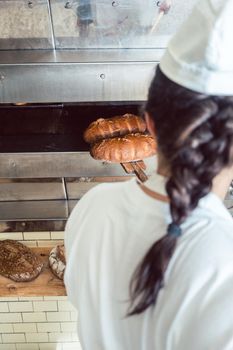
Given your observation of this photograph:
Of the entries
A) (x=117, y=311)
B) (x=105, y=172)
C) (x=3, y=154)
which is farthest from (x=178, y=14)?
(x=117, y=311)

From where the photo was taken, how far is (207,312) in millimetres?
635

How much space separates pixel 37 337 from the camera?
2221mm

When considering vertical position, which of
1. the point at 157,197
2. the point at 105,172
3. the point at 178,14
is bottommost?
the point at 105,172

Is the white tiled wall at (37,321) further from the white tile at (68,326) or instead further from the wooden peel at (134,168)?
the wooden peel at (134,168)

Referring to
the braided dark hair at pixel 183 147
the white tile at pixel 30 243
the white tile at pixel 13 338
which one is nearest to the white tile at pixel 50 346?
the white tile at pixel 13 338

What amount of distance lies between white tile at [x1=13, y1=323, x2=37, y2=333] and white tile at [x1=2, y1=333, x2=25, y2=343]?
0.12 feet

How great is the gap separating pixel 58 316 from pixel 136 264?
5.03ft

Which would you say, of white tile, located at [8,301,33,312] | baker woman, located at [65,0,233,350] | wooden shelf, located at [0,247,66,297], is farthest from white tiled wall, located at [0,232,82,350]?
baker woman, located at [65,0,233,350]

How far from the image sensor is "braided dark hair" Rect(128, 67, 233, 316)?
0.59 m

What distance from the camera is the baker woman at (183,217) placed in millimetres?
595

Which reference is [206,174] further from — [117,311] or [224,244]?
[117,311]

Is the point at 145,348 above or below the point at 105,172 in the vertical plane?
above

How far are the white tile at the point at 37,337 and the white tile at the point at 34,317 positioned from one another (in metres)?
0.11

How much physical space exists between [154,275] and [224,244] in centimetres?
12
